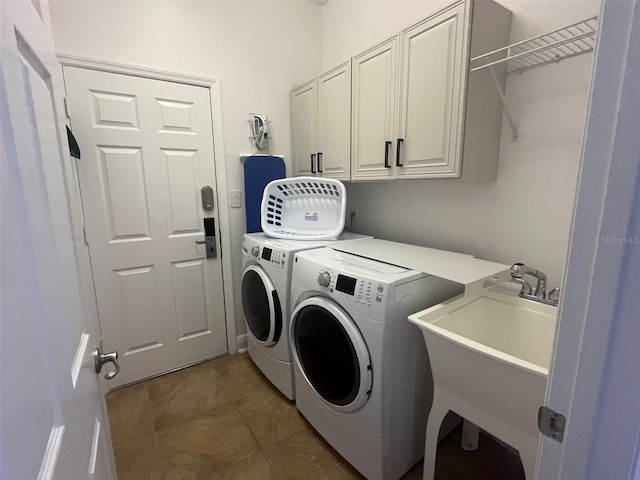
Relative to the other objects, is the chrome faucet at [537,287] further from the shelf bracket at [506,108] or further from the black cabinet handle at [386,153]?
the black cabinet handle at [386,153]

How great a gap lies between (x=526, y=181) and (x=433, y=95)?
1.98 ft

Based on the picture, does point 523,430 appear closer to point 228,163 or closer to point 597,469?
point 597,469

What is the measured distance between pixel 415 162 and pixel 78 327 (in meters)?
1.51

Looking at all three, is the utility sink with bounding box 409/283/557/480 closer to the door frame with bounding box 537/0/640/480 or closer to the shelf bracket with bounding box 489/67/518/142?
the door frame with bounding box 537/0/640/480

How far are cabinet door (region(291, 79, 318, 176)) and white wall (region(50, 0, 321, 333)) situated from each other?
3.0 inches

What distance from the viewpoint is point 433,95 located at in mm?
1474

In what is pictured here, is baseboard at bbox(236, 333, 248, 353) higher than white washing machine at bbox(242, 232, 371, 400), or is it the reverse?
white washing machine at bbox(242, 232, 371, 400)

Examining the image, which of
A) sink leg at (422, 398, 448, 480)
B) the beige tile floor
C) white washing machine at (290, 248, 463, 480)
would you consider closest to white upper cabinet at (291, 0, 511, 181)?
white washing machine at (290, 248, 463, 480)

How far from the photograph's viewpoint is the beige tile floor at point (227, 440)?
1463 millimetres

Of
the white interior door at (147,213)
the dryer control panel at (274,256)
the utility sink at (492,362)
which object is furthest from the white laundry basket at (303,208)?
the utility sink at (492,362)

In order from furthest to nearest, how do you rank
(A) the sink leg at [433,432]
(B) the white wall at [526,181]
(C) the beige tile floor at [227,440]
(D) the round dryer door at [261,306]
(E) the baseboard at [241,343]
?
1. (E) the baseboard at [241,343]
2. (D) the round dryer door at [261,306]
3. (C) the beige tile floor at [227,440]
4. (B) the white wall at [526,181]
5. (A) the sink leg at [433,432]

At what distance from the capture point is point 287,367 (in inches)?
72.7

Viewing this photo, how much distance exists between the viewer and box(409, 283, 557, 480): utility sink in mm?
887

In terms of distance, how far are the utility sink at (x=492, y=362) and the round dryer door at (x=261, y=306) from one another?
0.91 meters
